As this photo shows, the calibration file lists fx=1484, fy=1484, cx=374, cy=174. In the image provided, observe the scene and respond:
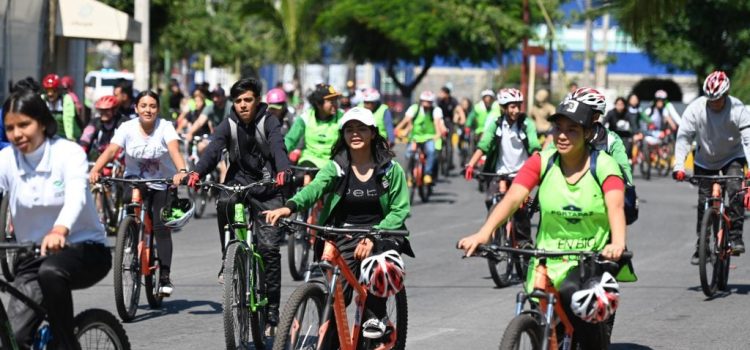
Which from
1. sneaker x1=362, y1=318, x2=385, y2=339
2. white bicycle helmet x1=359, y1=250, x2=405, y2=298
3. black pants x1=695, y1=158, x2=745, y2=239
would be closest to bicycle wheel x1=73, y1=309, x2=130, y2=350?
white bicycle helmet x1=359, y1=250, x2=405, y2=298

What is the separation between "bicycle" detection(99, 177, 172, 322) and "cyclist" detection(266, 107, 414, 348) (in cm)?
247

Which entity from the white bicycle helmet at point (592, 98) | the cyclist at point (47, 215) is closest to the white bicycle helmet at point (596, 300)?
the white bicycle helmet at point (592, 98)

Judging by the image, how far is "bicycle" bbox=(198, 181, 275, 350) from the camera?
8977 millimetres

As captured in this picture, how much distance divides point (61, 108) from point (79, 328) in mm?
10528

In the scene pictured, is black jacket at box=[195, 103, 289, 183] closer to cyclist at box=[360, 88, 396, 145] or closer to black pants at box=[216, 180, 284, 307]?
black pants at box=[216, 180, 284, 307]

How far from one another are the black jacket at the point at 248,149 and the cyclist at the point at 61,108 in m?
6.49

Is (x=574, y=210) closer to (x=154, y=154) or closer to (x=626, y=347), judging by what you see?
(x=626, y=347)

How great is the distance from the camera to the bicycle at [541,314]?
6.66 m

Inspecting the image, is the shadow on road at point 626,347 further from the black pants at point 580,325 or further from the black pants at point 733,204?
the black pants at point 733,204

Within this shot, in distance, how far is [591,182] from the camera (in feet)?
24.1

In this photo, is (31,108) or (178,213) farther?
(178,213)

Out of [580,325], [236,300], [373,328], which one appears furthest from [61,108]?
[580,325]

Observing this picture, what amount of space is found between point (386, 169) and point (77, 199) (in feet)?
7.91

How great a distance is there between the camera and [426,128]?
80.4 feet
